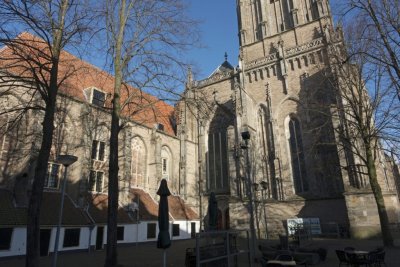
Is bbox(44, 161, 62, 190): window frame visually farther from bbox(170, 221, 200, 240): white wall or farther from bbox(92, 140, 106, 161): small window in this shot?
bbox(170, 221, 200, 240): white wall

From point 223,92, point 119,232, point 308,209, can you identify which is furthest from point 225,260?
point 223,92

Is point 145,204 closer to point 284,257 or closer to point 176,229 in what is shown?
point 176,229

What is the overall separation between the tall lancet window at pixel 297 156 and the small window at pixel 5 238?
20083 millimetres

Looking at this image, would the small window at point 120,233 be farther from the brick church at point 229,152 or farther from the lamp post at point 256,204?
the lamp post at point 256,204

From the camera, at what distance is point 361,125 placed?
50.6 feet

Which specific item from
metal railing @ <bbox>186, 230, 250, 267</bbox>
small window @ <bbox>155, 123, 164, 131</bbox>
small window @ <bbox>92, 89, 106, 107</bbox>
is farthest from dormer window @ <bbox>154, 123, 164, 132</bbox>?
metal railing @ <bbox>186, 230, 250, 267</bbox>

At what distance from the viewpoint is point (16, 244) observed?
1537 centimetres

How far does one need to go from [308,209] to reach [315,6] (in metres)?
20.0

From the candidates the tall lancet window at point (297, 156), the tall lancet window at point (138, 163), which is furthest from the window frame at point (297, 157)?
the tall lancet window at point (138, 163)

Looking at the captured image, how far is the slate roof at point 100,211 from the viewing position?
1975 cm

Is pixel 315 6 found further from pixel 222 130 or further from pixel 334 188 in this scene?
pixel 334 188

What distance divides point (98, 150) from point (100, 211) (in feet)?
15.9

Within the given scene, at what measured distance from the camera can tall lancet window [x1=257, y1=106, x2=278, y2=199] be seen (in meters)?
25.0

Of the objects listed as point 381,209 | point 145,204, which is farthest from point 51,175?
point 381,209
